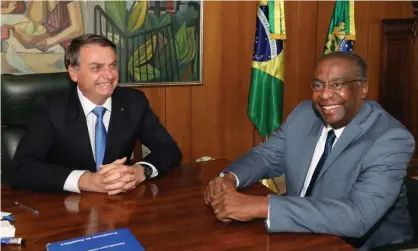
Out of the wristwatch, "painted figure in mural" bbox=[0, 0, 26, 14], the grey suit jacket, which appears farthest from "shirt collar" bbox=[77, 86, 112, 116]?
"painted figure in mural" bbox=[0, 0, 26, 14]

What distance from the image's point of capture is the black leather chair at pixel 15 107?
234 cm

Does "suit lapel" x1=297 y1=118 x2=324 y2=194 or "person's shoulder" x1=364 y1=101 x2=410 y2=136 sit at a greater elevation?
"person's shoulder" x1=364 y1=101 x2=410 y2=136

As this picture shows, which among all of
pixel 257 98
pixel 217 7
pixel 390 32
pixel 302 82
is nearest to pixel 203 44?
pixel 217 7

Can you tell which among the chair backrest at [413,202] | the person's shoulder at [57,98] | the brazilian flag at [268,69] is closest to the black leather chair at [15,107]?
the person's shoulder at [57,98]

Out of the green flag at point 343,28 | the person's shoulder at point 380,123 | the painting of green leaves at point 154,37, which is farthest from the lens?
the green flag at point 343,28

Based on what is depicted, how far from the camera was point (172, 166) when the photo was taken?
218 cm

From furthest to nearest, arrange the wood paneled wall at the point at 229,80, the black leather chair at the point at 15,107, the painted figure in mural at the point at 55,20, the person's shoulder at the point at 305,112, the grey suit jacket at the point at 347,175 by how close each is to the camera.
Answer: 1. the wood paneled wall at the point at 229,80
2. the painted figure in mural at the point at 55,20
3. the black leather chair at the point at 15,107
4. the person's shoulder at the point at 305,112
5. the grey suit jacket at the point at 347,175

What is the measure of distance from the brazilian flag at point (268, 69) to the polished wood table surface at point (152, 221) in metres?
1.94

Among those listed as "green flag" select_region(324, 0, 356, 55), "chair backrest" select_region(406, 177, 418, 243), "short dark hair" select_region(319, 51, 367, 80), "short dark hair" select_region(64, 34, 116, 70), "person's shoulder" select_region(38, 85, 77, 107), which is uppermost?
"green flag" select_region(324, 0, 356, 55)

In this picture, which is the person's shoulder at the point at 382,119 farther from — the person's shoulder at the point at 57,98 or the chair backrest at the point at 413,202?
the person's shoulder at the point at 57,98

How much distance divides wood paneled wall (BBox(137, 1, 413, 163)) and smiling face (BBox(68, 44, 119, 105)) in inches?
66.5

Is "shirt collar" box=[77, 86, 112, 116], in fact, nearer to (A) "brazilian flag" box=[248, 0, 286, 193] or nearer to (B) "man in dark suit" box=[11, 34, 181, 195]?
(B) "man in dark suit" box=[11, 34, 181, 195]

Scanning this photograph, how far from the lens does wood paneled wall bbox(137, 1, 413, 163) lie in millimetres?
4066

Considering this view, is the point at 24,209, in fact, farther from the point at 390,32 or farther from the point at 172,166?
the point at 390,32
